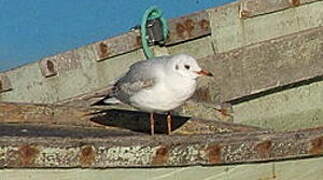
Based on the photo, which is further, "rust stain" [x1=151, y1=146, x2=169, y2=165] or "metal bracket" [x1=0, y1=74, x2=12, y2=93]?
"metal bracket" [x1=0, y1=74, x2=12, y2=93]

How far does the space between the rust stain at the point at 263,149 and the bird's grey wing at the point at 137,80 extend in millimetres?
1489

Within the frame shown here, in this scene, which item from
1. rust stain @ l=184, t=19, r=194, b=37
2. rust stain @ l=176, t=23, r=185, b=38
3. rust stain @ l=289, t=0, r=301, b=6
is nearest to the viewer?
rust stain @ l=289, t=0, r=301, b=6

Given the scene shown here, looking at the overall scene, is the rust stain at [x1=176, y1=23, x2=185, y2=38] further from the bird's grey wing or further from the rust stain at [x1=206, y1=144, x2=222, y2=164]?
the rust stain at [x1=206, y1=144, x2=222, y2=164]

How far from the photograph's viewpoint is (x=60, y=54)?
33.5ft

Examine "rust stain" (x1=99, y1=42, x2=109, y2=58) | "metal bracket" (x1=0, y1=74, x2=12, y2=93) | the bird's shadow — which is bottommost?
the bird's shadow

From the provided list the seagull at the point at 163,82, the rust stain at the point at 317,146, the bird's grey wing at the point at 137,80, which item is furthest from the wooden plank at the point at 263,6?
the rust stain at the point at 317,146

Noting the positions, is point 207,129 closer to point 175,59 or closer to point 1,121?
point 175,59

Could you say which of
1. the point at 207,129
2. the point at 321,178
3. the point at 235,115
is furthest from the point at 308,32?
the point at 321,178

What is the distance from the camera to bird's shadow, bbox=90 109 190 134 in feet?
20.8

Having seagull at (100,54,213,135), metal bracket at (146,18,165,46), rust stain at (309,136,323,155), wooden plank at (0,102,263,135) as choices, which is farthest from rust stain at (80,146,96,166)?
metal bracket at (146,18,165,46)

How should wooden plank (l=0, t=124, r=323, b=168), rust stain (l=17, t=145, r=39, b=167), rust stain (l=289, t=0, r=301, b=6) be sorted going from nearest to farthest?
rust stain (l=17, t=145, r=39, b=167) → wooden plank (l=0, t=124, r=323, b=168) → rust stain (l=289, t=0, r=301, b=6)

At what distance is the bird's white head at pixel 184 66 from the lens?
5918 mm

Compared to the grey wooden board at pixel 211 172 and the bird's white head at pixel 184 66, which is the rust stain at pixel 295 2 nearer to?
the bird's white head at pixel 184 66

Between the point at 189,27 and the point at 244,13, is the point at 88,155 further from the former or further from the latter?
the point at 189,27
